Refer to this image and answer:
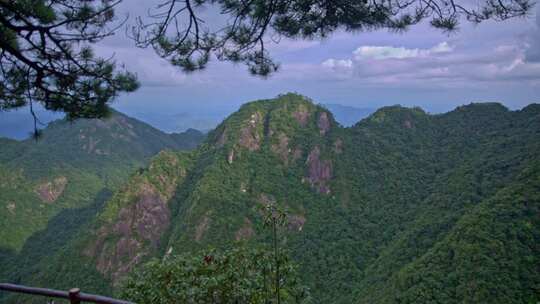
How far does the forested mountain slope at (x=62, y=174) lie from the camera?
2405 inches

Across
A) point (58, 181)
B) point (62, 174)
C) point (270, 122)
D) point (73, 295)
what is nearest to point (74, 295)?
point (73, 295)

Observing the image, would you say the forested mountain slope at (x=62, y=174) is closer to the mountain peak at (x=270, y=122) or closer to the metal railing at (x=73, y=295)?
the mountain peak at (x=270, y=122)

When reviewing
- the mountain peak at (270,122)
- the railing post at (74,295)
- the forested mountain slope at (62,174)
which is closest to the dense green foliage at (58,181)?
the forested mountain slope at (62,174)

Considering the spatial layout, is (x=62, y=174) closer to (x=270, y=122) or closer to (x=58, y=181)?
(x=58, y=181)

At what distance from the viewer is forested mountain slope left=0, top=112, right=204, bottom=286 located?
61094mm

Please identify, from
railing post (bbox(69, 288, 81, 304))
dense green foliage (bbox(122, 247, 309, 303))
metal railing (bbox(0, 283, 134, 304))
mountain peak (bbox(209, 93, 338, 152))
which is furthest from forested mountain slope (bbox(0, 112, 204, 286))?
railing post (bbox(69, 288, 81, 304))

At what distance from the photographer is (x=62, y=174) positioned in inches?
3091

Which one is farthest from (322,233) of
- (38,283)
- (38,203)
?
(38,203)

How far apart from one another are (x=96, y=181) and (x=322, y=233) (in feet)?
200

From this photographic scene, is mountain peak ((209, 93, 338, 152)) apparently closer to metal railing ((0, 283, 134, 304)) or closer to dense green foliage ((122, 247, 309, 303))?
dense green foliage ((122, 247, 309, 303))

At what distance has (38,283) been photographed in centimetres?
3966

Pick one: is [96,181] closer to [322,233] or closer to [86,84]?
[322,233]

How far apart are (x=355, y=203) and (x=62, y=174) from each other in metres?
59.4

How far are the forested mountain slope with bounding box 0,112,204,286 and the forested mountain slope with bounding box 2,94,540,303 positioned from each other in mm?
19062
